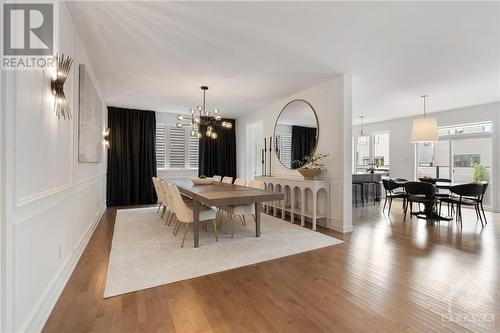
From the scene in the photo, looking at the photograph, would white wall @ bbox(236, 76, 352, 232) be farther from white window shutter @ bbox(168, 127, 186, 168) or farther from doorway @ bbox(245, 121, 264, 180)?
white window shutter @ bbox(168, 127, 186, 168)

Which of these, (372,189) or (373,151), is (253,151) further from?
(373,151)

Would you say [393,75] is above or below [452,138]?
above

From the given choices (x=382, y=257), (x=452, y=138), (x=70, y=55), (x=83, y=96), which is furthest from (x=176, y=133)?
(x=452, y=138)

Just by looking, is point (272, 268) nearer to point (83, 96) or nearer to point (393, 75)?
point (83, 96)

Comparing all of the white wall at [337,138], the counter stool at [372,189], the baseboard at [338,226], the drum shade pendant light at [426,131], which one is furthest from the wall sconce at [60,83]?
the counter stool at [372,189]

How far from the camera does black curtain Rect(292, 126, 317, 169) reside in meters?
5.02

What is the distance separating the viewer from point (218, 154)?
8023 millimetres

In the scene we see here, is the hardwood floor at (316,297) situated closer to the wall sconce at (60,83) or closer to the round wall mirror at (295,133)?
the wall sconce at (60,83)

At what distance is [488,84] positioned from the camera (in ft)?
14.9

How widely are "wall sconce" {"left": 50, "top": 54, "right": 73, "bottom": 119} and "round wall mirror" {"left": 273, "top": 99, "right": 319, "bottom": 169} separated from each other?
4.05 m

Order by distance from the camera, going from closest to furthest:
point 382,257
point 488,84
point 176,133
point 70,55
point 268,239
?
point 70,55
point 382,257
point 268,239
point 488,84
point 176,133

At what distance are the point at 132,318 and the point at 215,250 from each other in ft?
4.81

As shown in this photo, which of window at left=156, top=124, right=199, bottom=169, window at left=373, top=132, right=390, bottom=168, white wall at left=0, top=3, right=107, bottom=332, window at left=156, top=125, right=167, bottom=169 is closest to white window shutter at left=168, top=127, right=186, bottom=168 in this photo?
window at left=156, top=124, right=199, bottom=169

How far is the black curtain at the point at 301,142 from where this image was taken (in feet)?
16.5
